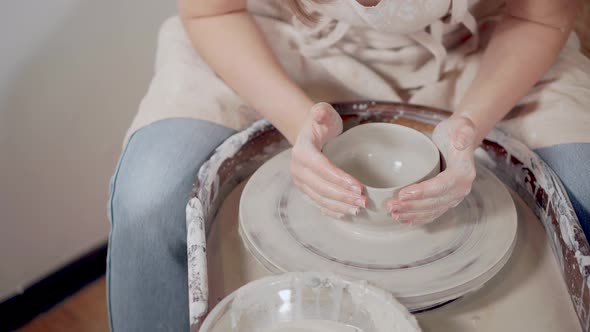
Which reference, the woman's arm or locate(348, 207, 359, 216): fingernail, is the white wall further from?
locate(348, 207, 359, 216): fingernail

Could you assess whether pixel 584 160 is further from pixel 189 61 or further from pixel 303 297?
pixel 189 61

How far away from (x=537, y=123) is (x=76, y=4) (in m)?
1.11

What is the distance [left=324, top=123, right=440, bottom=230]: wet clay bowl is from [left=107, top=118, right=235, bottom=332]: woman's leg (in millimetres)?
223

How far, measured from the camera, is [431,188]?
78cm

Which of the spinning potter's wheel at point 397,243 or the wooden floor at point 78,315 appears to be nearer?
the spinning potter's wheel at point 397,243

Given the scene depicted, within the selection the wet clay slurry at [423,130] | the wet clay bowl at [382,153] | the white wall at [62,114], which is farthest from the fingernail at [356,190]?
the white wall at [62,114]

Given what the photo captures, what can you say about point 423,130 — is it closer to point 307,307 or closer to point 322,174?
point 322,174

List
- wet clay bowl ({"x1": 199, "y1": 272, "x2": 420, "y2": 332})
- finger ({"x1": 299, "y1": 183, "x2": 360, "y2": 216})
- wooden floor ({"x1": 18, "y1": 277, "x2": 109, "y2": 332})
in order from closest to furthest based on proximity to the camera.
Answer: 1. wet clay bowl ({"x1": 199, "y1": 272, "x2": 420, "y2": 332})
2. finger ({"x1": 299, "y1": 183, "x2": 360, "y2": 216})
3. wooden floor ({"x1": 18, "y1": 277, "x2": 109, "y2": 332})

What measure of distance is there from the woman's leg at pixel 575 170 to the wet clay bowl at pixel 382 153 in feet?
0.71

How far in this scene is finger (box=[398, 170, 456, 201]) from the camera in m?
0.77

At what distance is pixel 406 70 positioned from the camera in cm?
115

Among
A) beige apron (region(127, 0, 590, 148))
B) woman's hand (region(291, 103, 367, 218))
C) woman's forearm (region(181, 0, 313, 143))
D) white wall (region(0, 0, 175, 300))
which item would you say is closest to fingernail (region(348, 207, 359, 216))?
woman's hand (region(291, 103, 367, 218))

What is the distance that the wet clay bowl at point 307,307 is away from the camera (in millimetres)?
692

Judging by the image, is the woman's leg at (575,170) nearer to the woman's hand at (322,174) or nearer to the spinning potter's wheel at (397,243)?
the spinning potter's wheel at (397,243)
